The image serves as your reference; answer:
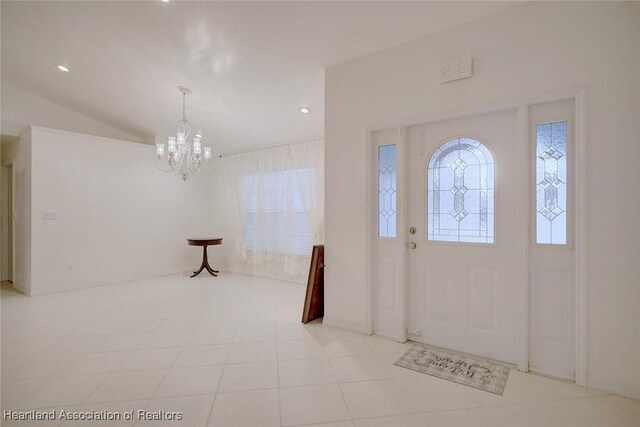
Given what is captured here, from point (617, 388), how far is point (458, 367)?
3.16 ft

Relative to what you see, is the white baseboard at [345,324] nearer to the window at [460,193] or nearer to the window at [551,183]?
the window at [460,193]

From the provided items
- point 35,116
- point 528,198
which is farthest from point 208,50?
point 35,116

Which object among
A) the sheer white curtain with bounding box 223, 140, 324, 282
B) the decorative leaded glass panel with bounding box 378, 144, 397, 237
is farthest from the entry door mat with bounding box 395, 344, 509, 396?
the sheer white curtain with bounding box 223, 140, 324, 282

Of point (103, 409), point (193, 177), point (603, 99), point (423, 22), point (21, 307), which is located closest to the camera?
point (103, 409)

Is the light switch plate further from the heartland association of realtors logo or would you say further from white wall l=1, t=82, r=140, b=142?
the heartland association of realtors logo

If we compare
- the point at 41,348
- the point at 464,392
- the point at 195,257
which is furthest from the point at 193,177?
the point at 464,392

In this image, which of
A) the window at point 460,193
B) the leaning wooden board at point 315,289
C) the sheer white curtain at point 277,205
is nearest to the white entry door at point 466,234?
the window at point 460,193

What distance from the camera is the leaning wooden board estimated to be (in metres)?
3.35

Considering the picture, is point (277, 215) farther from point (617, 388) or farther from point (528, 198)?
point (617, 388)

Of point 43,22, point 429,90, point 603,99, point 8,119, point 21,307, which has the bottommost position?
point 21,307

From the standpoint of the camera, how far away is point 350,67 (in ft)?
10.1

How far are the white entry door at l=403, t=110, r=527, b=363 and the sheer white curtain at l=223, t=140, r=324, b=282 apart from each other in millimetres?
2283

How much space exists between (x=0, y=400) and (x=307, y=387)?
2014 mm

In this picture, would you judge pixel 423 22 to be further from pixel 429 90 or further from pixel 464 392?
pixel 464 392
